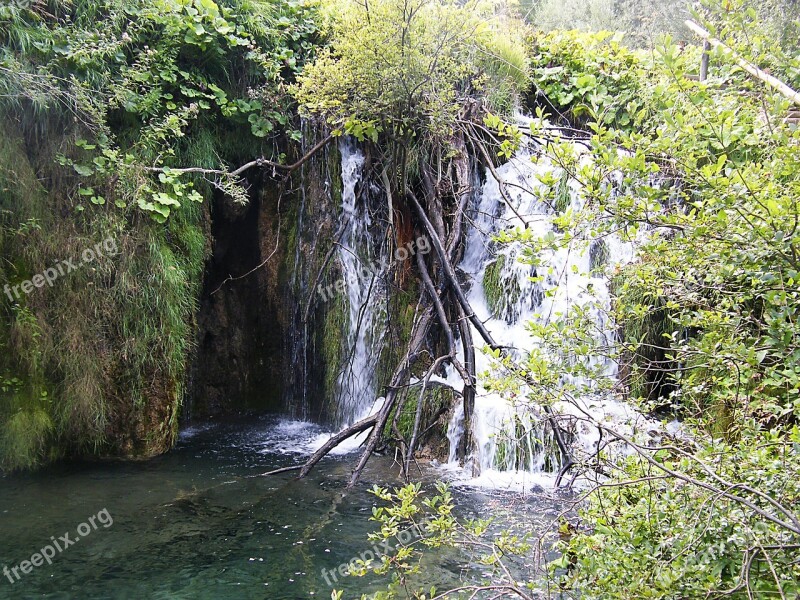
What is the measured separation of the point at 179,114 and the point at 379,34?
2166 mm

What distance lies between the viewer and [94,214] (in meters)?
5.73

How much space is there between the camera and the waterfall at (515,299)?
554 centimetres

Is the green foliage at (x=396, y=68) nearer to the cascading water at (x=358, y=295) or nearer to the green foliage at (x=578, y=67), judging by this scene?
the cascading water at (x=358, y=295)

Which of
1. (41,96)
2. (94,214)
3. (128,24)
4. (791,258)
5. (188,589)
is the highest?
(128,24)

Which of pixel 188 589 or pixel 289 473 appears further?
pixel 289 473

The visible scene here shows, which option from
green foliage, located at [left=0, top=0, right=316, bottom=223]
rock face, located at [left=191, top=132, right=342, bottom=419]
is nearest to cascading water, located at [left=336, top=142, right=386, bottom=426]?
rock face, located at [left=191, top=132, right=342, bottom=419]

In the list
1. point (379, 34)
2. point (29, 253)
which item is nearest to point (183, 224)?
point (29, 253)

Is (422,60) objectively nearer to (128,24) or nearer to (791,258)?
(128,24)

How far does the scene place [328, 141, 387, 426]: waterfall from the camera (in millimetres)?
6996

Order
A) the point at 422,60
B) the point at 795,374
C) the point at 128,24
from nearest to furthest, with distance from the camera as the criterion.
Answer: the point at 795,374, the point at 422,60, the point at 128,24

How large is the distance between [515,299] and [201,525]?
12.4ft

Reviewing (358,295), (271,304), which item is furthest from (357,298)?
(271,304)

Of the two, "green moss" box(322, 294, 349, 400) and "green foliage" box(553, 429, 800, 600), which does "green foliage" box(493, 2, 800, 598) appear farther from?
"green moss" box(322, 294, 349, 400)
